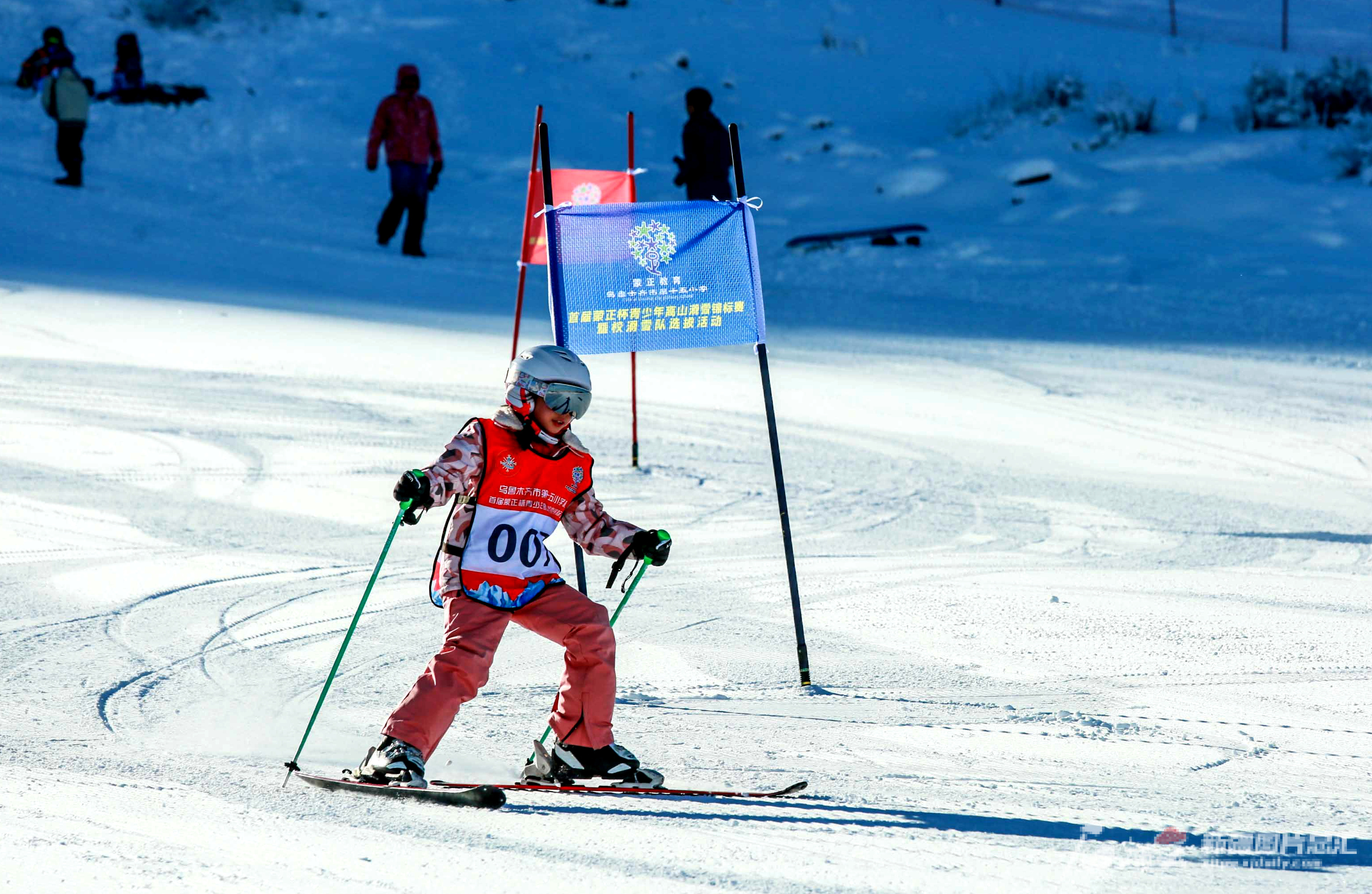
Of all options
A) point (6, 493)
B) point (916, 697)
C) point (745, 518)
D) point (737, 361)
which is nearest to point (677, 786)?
point (916, 697)

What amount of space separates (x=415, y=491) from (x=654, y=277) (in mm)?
1804

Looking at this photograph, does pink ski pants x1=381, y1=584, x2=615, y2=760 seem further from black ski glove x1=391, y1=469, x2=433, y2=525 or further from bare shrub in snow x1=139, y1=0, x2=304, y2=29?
bare shrub in snow x1=139, y1=0, x2=304, y2=29

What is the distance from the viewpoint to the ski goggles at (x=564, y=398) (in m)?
3.81

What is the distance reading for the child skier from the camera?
3764 millimetres

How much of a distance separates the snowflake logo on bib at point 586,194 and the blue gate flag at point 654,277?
288 cm

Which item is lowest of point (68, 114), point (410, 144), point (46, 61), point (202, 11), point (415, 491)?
point (415, 491)

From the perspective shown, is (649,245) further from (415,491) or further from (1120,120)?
(1120,120)

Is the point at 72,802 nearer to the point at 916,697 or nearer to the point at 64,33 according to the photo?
the point at 916,697

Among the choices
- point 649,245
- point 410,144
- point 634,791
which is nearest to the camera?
point 634,791

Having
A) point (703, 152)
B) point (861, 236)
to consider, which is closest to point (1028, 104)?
point (861, 236)

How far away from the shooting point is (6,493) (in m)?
6.91

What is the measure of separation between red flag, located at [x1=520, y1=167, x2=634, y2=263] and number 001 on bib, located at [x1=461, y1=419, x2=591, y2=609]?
13.6 ft

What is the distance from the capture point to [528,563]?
3826 mm

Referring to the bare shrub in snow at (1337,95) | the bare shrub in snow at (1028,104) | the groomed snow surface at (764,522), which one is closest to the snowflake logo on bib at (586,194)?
the groomed snow surface at (764,522)
